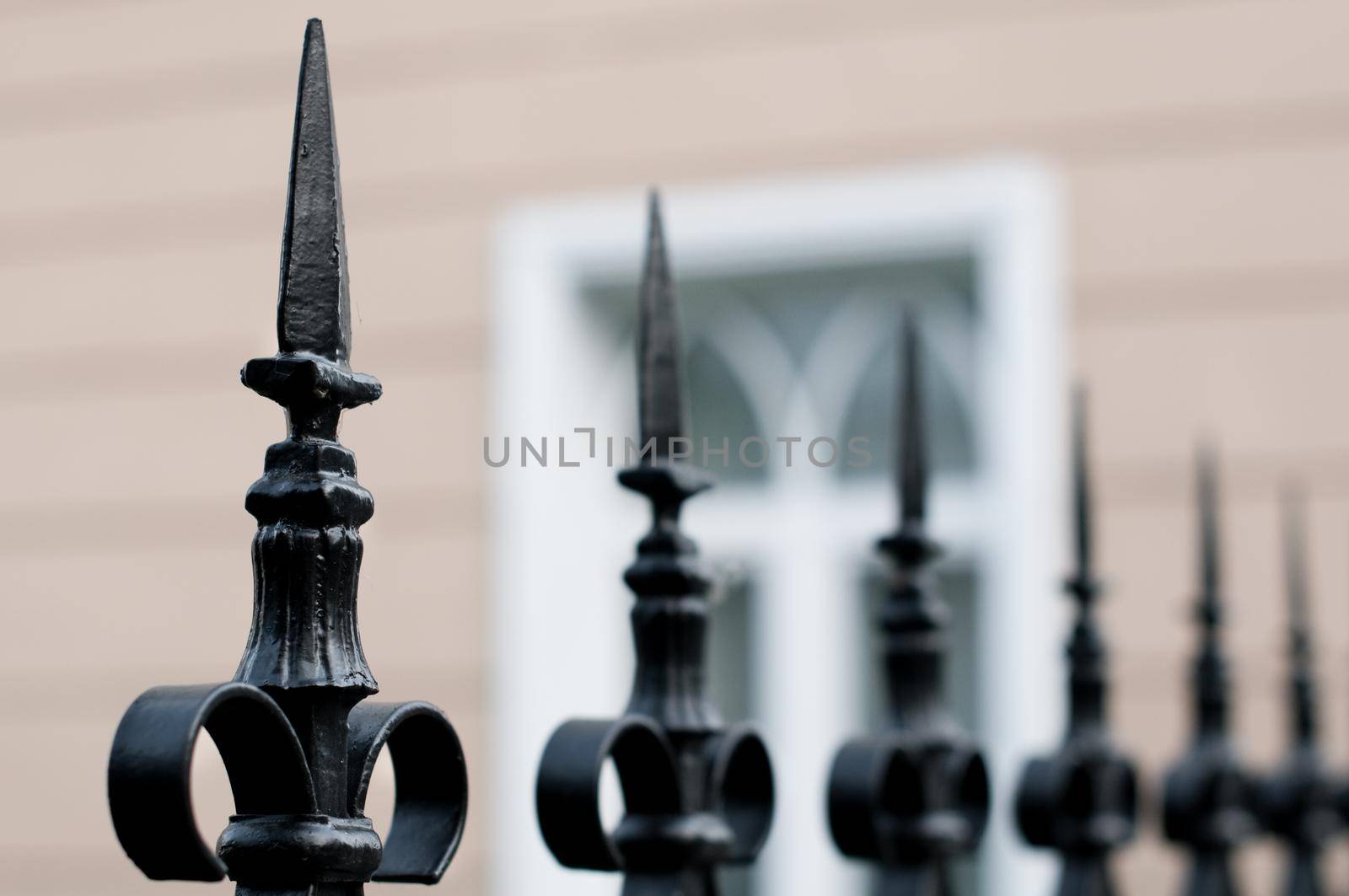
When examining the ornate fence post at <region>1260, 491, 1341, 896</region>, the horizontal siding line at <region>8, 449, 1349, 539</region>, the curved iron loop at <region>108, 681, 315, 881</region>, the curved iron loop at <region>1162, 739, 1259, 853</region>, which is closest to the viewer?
the curved iron loop at <region>108, 681, 315, 881</region>

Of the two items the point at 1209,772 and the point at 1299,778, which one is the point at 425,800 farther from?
the point at 1299,778

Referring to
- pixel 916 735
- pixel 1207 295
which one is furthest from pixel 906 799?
pixel 1207 295

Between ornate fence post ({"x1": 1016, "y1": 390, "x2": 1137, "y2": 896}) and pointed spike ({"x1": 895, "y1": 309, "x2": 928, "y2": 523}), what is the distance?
0.25 metres

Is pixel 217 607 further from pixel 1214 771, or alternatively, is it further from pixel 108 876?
pixel 1214 771

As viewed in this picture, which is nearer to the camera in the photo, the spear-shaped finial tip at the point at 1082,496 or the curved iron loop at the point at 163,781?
the curved iron loop at the point at 163,781

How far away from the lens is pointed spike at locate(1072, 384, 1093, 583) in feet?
4.29

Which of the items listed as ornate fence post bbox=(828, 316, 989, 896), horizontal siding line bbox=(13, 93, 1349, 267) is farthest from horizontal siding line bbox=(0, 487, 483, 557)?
ornate fence post bbox=(828, 316, 989, 896)

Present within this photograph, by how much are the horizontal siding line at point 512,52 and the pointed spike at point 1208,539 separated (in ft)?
5.24

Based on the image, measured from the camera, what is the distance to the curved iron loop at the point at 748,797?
3.01 ft

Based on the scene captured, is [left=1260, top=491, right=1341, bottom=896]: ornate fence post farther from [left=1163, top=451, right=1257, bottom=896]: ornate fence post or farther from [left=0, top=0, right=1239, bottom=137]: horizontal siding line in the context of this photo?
[left=0, top=0, right=1239, bottom=137]: horizontal siding line

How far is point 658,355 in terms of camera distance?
0.86 meters

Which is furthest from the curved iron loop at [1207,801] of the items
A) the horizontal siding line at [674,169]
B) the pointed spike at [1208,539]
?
the horizontal siding line at [674,169]

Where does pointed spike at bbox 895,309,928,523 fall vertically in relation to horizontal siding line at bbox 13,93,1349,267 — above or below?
below

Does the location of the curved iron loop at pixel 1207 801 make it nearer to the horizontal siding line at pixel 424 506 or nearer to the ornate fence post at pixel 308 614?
the ornate fence post at pixel 308 614
